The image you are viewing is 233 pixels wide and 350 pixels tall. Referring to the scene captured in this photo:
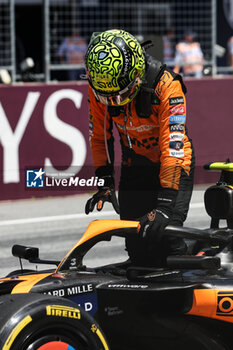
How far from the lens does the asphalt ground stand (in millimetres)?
7152

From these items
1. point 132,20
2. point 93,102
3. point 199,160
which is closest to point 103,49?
point 93,102

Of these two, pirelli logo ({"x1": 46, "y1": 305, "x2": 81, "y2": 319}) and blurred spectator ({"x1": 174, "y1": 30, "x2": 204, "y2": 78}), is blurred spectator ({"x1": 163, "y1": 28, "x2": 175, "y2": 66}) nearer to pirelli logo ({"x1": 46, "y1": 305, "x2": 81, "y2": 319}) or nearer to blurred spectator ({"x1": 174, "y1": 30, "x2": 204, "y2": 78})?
blurred spectator ({"x1": 174, "y1": 30, "x2": 204, "y2": 78})

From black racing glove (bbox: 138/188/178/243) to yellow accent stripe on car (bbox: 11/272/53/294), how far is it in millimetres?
539

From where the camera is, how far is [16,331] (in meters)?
3.31

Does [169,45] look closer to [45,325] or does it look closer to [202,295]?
[202,295]

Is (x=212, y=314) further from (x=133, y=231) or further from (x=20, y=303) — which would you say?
(x=20, y=303)

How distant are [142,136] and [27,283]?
1.25 metres

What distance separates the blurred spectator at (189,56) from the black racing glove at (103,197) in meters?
7.49

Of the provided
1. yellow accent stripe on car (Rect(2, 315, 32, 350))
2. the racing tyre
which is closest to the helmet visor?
the racing tyre

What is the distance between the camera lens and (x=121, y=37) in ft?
13.7

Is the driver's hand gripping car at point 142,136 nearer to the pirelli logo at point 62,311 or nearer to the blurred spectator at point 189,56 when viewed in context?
the pirelli logo at point 62,311

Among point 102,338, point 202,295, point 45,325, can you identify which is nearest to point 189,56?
point 202,295

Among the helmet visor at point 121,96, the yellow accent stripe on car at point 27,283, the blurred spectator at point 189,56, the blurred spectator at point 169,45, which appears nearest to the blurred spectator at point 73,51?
the blurred spectator at point 169,45

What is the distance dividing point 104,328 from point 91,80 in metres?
1.28
